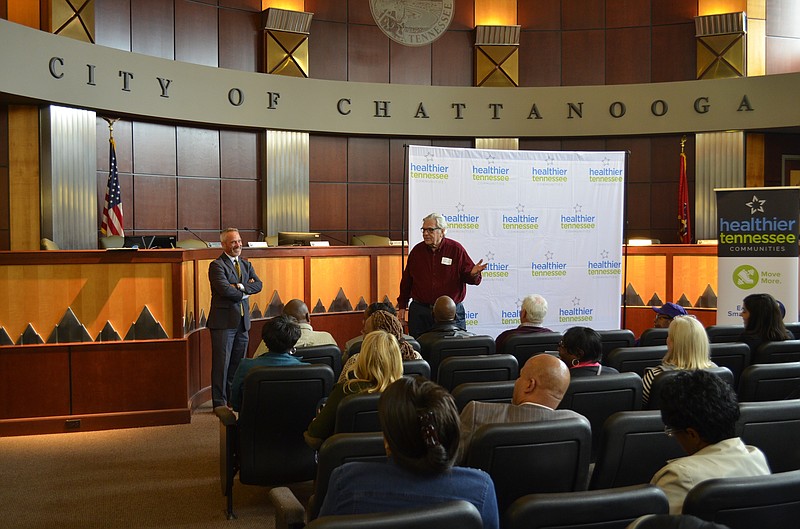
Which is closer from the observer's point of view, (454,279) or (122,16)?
(454,279)

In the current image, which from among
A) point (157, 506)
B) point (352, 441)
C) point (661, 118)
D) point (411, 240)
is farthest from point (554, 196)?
point (352, 441)

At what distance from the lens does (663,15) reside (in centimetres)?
1145

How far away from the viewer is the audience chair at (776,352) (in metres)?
4.44

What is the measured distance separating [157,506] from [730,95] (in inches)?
377

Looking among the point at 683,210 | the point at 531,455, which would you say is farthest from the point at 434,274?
the point at 683,210

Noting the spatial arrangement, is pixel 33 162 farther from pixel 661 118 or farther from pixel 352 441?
pixel 661 118

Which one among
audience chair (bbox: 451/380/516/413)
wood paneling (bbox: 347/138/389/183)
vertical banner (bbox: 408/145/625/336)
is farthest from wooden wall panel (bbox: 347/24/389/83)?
audience chair (bbox: 451/380/516/413)

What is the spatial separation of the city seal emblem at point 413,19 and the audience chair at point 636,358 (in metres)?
8.12

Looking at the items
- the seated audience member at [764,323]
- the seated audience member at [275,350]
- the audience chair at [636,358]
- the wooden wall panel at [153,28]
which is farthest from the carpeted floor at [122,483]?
the wooden wall panel at [153,28]

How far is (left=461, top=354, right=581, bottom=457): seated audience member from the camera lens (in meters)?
2.60

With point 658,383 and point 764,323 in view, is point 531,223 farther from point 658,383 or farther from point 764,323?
point 658,383

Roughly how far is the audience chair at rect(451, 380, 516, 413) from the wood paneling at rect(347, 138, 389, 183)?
8365mm

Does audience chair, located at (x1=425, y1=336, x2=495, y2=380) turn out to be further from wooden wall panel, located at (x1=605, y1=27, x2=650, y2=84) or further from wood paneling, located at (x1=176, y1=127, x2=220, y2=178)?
wooden wall panel, located at (x1=605, y1=27, x2=650, y2=84)

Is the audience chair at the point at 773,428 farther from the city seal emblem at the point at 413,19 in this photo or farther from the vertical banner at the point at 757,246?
the city seal emblem at the point at 413,19
